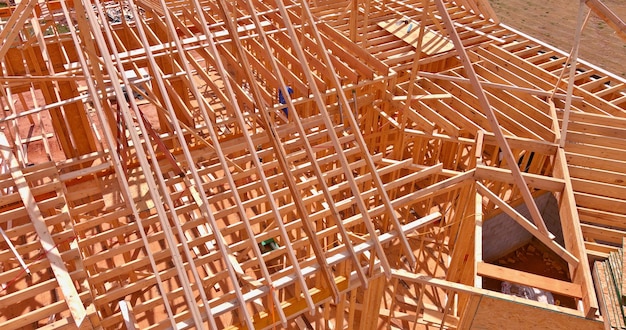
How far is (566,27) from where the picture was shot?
19.9 metres

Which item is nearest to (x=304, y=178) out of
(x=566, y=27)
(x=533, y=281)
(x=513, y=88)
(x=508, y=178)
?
(x=508, y=178)

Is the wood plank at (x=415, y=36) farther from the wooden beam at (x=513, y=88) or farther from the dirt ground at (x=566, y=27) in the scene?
the dirt ground at (x=566, y=27)

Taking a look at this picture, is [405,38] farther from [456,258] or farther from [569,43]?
[569,43]

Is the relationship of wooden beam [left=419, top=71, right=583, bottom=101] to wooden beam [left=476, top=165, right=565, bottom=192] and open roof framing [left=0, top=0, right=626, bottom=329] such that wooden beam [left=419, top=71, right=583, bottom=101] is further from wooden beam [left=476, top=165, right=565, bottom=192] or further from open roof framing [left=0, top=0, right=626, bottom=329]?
wooden beam [left=476, top=165, right=565, bottom=192]

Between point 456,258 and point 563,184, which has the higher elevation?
point 563,184

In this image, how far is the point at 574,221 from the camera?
6.74 metres

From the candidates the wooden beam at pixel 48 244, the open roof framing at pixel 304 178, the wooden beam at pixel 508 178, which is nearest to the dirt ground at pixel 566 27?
the open roof framing at pixel 304 178

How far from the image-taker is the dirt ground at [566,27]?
1774cm

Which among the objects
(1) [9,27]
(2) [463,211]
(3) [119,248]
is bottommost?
(2) [463,211]

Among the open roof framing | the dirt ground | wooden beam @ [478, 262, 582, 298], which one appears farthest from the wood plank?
the dirt ground

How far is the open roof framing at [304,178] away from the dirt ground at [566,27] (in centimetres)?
763

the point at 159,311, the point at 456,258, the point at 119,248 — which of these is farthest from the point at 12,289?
the point at 456,258

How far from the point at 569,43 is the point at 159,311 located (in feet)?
62.7

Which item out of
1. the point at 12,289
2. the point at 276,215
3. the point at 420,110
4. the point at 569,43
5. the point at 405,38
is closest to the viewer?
the point at 276,215
